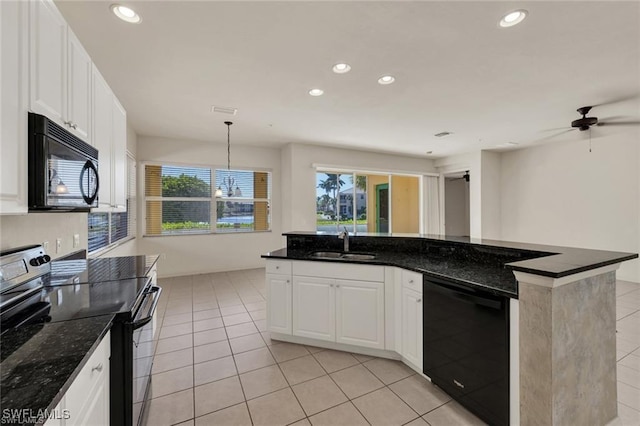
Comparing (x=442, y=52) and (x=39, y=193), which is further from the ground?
(x=442, y=52)

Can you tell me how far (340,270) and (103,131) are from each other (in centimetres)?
222

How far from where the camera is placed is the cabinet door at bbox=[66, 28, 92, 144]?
5.13 feet

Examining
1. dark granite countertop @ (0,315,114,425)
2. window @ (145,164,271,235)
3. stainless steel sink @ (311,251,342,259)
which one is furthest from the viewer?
window @ (145,164,271,235)

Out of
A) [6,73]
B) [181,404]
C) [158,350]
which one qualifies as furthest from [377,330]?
[6,73]

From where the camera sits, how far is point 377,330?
250 cm

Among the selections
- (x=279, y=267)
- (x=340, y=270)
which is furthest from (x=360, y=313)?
(x=279, y=267)

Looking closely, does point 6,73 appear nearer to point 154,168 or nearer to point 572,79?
point 572,79

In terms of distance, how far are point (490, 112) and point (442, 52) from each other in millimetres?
2043

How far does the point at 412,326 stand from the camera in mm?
2273

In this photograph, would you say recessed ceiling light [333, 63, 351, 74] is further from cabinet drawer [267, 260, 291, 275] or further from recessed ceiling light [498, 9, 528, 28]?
cabinet drawer [267, 260, 291, 275]

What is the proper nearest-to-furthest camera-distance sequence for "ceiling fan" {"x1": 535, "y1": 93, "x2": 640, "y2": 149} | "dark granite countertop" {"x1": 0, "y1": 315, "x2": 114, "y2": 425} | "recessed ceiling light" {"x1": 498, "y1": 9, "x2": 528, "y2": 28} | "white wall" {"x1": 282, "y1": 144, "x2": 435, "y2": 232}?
"dark granite countertop" {"x1": 0, "y1": 315, "x2": 114, "y2": 425} < "recessed ceiling light" {"x1": 498, "y1": 9, "x2": 528, "y2": 28} < "ceiling fan" {"x1": 535, "y1": 93, "x2": 640, "y2": 149} < "white wall" {"x1": 282, "y1": 144, "x2": 435, "y2": 232}

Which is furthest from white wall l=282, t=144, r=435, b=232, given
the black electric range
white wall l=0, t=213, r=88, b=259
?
the black electric range

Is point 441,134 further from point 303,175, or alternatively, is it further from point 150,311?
point 150,311

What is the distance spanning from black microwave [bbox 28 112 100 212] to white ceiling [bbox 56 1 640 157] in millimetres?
1141
